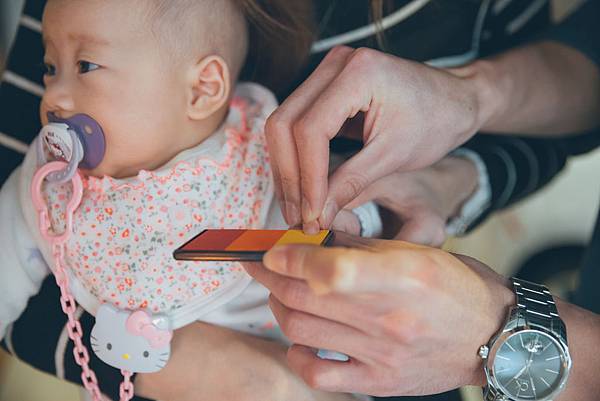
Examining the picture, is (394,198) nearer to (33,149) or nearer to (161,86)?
(161,86)

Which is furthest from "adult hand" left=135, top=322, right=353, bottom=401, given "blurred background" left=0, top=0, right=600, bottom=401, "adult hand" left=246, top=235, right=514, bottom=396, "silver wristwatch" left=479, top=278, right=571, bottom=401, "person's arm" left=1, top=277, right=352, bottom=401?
"blurred background" left=0, top=0, right=600, bottom=401

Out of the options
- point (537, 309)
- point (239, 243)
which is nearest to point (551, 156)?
point (537, 309)

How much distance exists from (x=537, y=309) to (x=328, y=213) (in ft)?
0.82

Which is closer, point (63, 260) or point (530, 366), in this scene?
point (530, 366)

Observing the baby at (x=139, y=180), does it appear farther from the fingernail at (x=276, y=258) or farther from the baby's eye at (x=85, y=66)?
the fingernail at (x=276, y=258)

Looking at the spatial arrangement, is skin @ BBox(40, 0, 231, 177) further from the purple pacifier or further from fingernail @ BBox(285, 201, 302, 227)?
fingernail @ BBox(285, 201, 302, 227)

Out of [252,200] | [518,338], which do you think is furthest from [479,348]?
[252,200]

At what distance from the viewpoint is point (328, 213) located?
2.34ft

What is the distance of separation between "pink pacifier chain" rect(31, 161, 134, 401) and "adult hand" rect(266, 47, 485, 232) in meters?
0.26

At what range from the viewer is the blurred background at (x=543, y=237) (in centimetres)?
165

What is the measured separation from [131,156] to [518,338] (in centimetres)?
50

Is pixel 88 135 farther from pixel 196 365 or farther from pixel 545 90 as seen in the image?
pixel 545 90

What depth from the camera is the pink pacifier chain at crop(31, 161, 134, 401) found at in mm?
792

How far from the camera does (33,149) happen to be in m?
0.88
